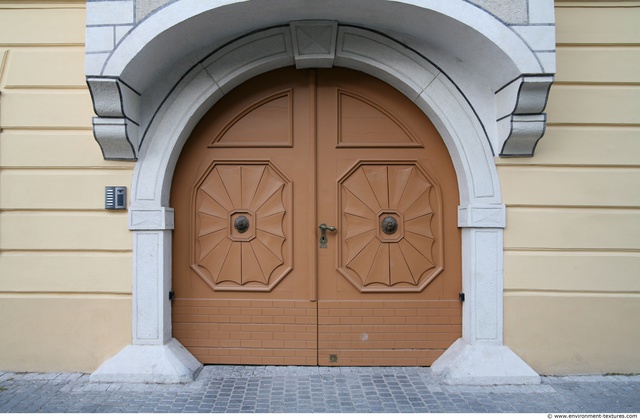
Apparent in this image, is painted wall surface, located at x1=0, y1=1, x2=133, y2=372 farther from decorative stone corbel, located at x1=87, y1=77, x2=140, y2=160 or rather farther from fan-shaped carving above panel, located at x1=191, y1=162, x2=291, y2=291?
fan-shaped carving above panel, located at x1=191, y1=162, x2=291, y2=291

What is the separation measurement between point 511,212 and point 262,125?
2476mm

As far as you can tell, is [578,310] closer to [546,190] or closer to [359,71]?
[546,190]

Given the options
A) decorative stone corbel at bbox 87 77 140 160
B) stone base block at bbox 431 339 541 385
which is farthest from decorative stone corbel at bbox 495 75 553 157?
decorative stone corbel at bbox 87 77 140 160

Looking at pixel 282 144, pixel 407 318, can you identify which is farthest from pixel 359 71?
pixel 407 318

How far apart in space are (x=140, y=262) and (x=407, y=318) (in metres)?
2.55

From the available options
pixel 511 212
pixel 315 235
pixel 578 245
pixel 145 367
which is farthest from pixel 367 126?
pixel 145 367

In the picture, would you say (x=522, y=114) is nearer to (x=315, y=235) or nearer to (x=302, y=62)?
(x=302, y=62)

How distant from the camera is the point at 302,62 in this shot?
4.09 metres

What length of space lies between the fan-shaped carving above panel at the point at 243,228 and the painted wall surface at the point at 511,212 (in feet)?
2.34

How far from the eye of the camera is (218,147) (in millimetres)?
4242

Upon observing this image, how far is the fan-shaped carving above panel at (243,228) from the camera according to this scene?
4195 millimetres

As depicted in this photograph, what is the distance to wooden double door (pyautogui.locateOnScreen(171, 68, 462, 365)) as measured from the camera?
4164 millimetres

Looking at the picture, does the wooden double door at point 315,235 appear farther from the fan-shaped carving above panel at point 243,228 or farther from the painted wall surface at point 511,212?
the painted wall surface at point 511,212

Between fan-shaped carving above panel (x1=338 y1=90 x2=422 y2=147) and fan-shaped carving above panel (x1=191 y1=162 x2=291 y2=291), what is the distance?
2.58 ft
